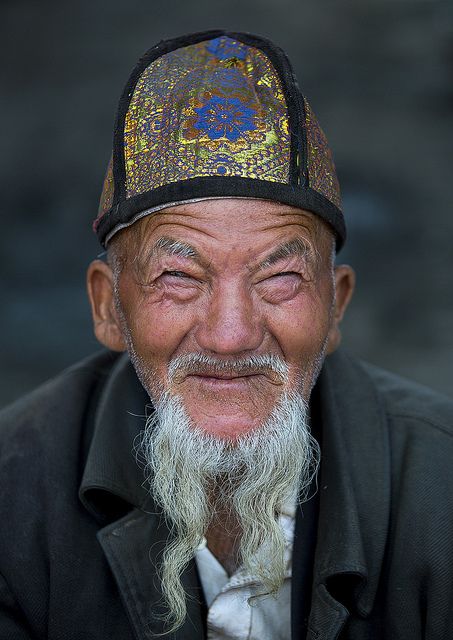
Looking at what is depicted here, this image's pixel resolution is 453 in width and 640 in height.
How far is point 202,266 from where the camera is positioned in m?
2.53

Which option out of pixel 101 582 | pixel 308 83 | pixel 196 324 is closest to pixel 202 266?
pixel 196 324

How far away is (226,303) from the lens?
2.48 metres

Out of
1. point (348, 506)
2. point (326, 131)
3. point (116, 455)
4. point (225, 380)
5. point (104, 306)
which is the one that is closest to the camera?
point (225, 380)

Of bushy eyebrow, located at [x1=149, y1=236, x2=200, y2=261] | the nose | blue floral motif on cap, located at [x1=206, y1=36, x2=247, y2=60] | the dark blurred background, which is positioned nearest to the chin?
the nose

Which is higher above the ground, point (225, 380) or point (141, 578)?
point (225, 380)

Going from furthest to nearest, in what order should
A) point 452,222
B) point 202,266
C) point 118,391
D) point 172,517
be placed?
point 452,222
point 118,391
point 172,517
point 202,266

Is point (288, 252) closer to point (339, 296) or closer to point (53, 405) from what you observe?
point (339, 296)

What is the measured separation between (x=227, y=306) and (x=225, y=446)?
0.43 metres

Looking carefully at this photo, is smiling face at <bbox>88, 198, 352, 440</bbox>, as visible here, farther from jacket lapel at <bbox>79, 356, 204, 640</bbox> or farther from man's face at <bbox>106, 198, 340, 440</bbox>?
jacket lapel at <bbox>79, 356, 204, 640</bbox>

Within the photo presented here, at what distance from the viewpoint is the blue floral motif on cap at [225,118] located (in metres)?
2.52

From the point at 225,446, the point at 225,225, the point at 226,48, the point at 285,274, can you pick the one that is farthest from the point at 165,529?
the point at 226,48

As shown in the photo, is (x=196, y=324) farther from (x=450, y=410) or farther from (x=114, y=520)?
(x=450, y=410)

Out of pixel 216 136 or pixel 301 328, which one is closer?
pixel 216 136

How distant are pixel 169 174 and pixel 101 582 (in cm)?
133
